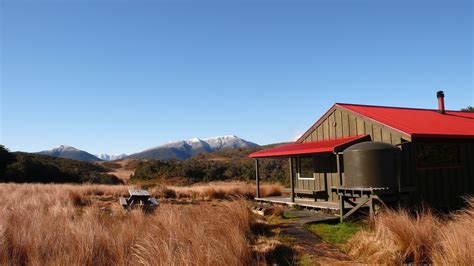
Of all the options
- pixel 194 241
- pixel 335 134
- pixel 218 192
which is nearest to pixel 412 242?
pixel 194 241

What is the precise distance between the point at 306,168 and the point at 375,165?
234 inches

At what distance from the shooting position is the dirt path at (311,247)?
6.44 metres

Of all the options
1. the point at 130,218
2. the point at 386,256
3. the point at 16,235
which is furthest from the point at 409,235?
the point at 16,235

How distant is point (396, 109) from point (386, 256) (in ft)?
36.5

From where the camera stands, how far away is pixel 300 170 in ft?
54.0

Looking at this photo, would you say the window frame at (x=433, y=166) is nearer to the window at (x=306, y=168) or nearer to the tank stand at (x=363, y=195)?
the tank stand at (x=363, y=195)

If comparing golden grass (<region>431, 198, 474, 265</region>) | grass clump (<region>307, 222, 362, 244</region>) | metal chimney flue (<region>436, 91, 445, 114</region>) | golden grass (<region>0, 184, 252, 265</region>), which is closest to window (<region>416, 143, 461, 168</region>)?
grass clump (<region>307, 222, 362, 244</region>)

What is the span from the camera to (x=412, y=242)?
19.8ft

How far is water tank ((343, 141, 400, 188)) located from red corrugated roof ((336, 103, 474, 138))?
1059mm

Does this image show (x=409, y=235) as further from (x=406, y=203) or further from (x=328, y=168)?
(x=328, y=168)

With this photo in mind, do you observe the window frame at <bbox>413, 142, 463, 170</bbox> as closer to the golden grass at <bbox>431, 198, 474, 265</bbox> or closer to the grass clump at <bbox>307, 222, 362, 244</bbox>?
the grass clump at <bbox>307, 222, 362, 244</bbox>

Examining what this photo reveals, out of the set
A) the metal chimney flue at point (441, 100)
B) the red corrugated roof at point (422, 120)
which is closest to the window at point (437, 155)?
the red corrugated roof at point (422, 120)

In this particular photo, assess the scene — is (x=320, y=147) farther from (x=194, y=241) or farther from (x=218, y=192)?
(x=194, y=241)

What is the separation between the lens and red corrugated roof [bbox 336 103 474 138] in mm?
11391
